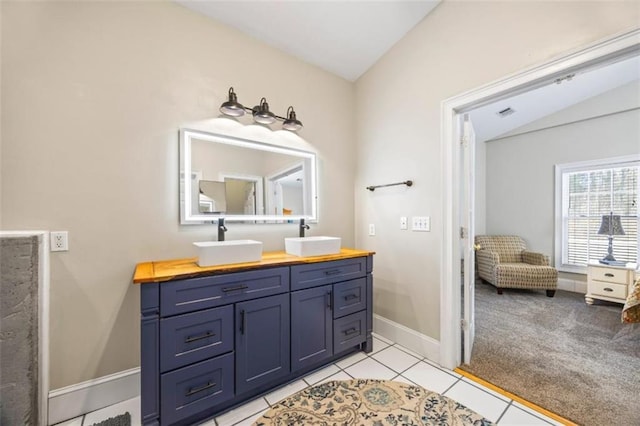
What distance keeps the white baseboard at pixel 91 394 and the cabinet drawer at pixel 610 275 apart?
16.7 ft

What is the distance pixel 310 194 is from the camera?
8.19ft

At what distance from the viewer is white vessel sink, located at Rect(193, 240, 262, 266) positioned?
5.02 ft

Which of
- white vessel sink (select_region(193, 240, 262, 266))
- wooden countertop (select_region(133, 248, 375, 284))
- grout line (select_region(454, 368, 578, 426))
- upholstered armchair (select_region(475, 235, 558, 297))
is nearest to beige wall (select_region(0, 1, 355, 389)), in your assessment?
wooden countertop (select_region(133, 248, 375, 284))

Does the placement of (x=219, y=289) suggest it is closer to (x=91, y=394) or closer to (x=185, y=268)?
(x=185, y=268)

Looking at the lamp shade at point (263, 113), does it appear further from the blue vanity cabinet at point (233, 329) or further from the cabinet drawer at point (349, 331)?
the cabinet drawer at point (349, 331)

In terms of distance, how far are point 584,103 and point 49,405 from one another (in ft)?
22.0

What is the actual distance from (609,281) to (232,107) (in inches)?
189

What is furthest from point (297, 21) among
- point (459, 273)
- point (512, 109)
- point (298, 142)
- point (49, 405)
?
point (512, 109)

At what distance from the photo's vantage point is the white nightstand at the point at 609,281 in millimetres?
3127

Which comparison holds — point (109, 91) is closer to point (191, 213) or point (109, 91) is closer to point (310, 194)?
point (191, 213)

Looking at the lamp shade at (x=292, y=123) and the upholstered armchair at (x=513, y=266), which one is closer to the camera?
the lamp shade at (x=292, y=123)

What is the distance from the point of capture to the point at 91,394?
155cm

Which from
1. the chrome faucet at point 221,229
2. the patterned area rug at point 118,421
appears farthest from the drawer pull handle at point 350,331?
the patterned area rug at point 118,421

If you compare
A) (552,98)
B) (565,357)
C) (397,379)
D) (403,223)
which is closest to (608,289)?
(565,357)
